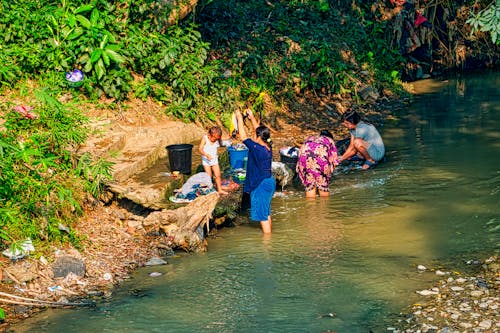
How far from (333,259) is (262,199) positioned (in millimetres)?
1253

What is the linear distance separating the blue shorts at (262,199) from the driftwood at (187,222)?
0.48 meters

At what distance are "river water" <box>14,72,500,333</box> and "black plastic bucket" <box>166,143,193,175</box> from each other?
1050 mm

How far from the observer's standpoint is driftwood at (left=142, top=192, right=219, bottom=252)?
27.2 ft

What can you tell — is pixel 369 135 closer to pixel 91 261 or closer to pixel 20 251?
pixel 91 261

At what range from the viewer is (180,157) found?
9.42 metres

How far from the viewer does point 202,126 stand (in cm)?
1237

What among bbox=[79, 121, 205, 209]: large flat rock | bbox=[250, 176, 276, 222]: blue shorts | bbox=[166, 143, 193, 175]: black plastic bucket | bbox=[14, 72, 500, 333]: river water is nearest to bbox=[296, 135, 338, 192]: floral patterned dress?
bbox=[14, 72, 500, 333]: river water

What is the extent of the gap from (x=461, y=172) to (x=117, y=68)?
552cm

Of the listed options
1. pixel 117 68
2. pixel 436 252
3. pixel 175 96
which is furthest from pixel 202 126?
pixel 436 252

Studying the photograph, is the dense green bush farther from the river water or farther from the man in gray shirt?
the man in gray shirt

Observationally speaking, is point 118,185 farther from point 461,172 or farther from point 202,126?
point 461,172

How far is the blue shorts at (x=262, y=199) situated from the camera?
28.7 feet

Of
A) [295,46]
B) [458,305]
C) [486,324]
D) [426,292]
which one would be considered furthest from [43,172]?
[295,46]

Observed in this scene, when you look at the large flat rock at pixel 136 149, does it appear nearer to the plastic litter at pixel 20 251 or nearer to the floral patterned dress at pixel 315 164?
the plastic litter at pixel 20 251
